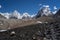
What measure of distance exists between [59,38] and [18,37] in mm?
6100

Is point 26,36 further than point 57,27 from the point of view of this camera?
No

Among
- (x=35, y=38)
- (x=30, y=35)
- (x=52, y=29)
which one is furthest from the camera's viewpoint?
(x=52, y=29)

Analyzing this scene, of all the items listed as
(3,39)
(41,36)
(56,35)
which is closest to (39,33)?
(41,36)

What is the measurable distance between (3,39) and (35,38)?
5981 millimetres

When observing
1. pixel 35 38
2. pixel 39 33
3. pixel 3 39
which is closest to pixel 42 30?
pixel 39 33

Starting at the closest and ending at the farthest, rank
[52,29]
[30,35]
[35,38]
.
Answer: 1. [35,38]
2. [30,35]
3. [52,29]

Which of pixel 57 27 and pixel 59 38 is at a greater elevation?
pixel 57 27

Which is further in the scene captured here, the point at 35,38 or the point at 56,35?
the point at 56,35

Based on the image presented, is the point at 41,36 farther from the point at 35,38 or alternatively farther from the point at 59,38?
the point at 59,38

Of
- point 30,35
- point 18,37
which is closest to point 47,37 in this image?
point 30,35

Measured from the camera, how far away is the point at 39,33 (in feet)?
75.5

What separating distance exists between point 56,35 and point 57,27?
99.3 inches

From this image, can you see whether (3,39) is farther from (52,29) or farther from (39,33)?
(52,29)

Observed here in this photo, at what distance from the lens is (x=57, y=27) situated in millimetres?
25344
